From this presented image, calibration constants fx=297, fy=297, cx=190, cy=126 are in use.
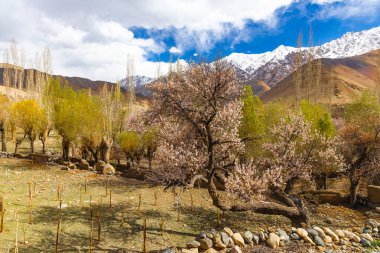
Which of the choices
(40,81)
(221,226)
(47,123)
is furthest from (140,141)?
(40,81)

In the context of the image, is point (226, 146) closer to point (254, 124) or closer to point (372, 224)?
point (372, 224)

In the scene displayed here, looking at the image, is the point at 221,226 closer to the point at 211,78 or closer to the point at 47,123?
the point at 211,78

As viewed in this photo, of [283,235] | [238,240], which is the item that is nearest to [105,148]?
[238,240]

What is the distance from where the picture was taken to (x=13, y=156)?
4228 centimetres

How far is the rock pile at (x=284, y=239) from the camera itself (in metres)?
15.3

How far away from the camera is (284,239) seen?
650 inches

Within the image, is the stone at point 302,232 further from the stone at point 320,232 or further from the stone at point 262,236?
the stone at point 262,236

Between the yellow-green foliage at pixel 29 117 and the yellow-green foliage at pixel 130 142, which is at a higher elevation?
the yellow-green foliage at pixel 29 117

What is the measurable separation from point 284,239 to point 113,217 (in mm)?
10540

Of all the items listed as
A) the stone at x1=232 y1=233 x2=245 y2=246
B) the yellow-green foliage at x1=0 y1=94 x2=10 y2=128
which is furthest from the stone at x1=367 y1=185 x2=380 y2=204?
the yellow-green foliage at x1=0 y1=94 x2=10 y2=128

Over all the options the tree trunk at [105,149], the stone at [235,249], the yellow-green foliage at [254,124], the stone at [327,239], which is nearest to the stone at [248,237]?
the stone at [235,249]

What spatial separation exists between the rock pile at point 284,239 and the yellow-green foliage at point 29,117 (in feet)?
117

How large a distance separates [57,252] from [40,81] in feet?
339

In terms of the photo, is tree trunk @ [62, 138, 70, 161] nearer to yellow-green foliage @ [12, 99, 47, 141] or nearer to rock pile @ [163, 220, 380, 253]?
yellow-green foliage @ [12, 99, 47, 141]
